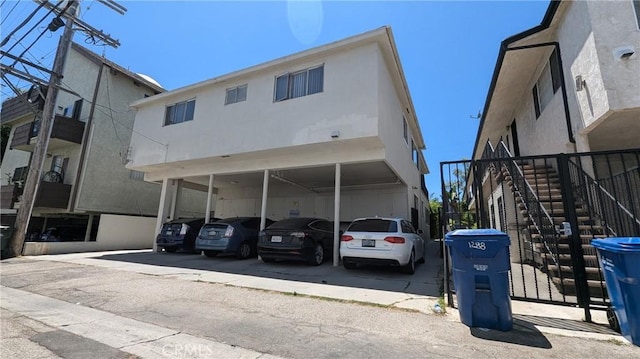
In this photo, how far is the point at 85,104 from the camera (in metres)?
17.2

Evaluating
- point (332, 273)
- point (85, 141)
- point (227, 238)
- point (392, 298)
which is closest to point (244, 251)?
point (227, 238)

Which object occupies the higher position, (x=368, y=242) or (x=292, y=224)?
(x=292, y=224)

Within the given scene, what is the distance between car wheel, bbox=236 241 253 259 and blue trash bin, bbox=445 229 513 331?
307 inches

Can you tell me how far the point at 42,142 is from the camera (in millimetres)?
12578

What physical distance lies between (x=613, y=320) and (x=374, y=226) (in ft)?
15.1

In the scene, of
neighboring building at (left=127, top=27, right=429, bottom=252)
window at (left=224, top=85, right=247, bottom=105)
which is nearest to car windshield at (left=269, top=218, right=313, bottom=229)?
neighboring building at (left=127, top=27, right=429, bottom=252)

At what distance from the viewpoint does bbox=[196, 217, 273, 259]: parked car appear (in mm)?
9836

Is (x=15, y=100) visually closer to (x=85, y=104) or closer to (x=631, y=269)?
(x=85, y=104)

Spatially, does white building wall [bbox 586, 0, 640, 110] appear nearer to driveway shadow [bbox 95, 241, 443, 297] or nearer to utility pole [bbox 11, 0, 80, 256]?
driveway shadow [bbox 95, 241, 443, 297]

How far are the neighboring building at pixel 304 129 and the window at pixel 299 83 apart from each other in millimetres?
37

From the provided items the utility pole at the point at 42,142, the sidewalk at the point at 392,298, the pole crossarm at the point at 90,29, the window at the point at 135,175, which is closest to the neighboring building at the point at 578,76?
the sidewalk at the point at 392,298

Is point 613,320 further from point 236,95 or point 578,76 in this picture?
point 236,95

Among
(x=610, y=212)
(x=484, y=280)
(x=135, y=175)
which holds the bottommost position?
(x=484, y=280)

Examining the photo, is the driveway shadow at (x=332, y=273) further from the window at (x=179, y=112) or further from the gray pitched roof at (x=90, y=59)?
the gray pitched roof at (x=90, y=59)
